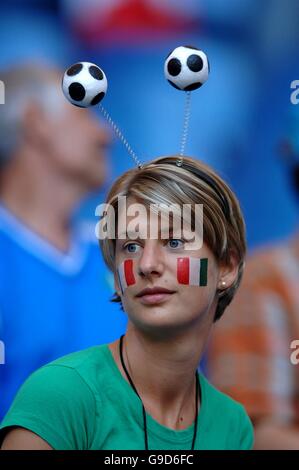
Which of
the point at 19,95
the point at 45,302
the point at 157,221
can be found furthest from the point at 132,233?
the point at 19,95

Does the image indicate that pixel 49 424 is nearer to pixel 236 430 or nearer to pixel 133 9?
pixel 236 430

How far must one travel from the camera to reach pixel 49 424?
1.40m

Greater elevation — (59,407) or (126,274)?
(126,274)

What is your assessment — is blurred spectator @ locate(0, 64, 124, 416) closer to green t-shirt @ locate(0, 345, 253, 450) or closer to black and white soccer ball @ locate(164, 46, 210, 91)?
green t-shirt @ locate(0, 345, 253, 450)

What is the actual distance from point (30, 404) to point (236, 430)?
Result: 470 millimetres

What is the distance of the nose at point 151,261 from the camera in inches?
57.0

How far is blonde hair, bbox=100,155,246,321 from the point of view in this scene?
4.92ft

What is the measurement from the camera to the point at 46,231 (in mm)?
2764

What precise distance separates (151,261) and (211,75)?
1495 mm

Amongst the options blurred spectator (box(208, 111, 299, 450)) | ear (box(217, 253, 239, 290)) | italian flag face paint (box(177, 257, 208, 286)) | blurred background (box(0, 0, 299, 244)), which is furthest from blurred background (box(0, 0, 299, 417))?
italian flag face paint (box(177, 257, 208, 286))

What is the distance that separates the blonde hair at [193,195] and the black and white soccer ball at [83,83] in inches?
6.5

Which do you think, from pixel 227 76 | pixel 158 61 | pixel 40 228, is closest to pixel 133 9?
pixel 158 61

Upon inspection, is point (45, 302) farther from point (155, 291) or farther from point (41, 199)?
point (155, 291)

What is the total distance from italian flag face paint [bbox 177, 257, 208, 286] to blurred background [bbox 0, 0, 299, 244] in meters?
1.32
